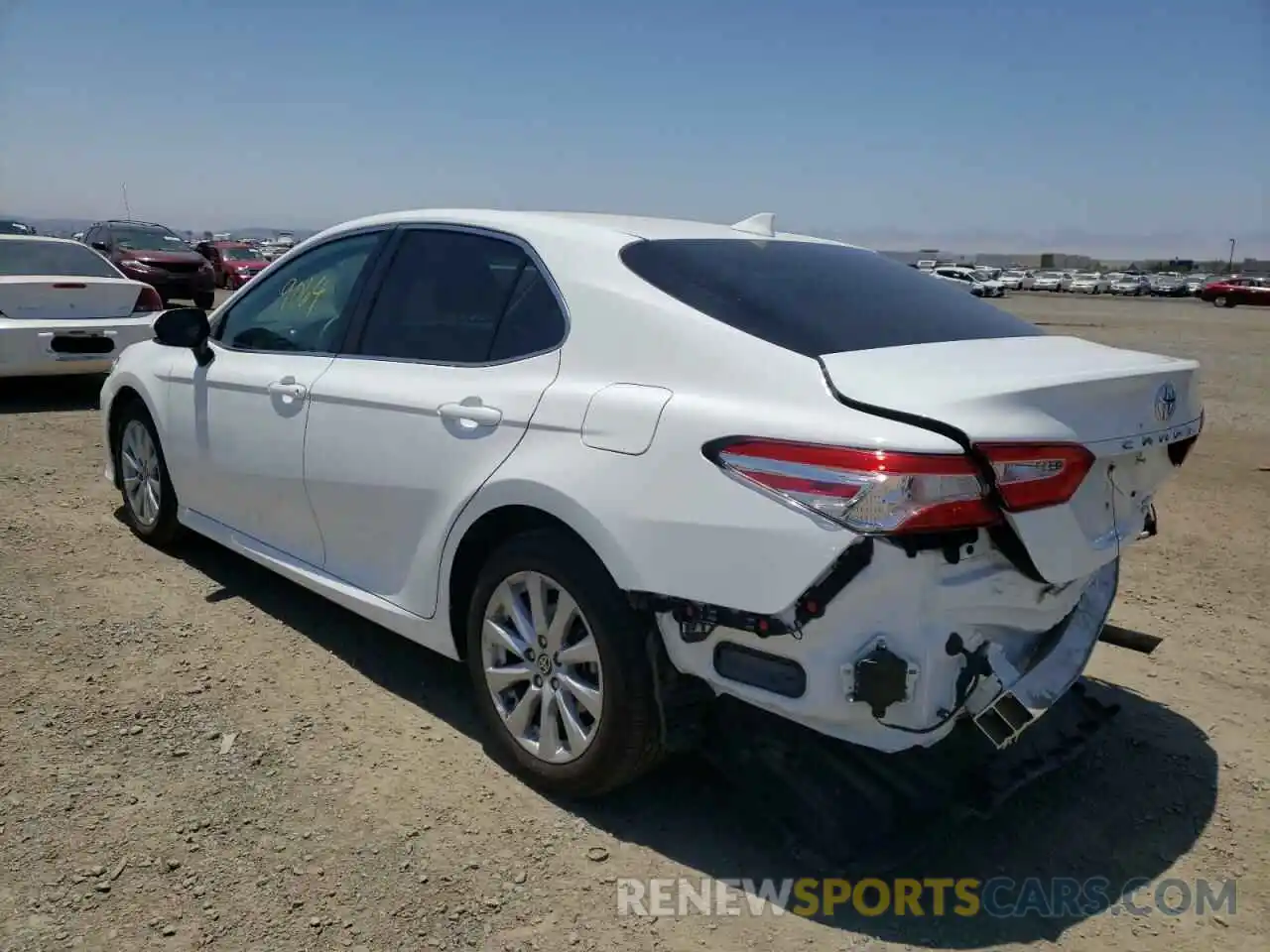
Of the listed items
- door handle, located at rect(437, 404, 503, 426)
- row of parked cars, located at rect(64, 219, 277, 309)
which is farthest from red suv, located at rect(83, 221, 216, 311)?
door handle, located at rect(437, 404, 503, 426)

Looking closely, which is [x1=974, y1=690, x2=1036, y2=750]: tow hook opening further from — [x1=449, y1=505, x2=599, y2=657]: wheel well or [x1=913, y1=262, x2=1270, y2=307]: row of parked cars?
[x1=913, y1=262, x2=1270, y2=307]: row of parked cars

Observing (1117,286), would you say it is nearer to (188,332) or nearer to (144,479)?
(144,479)

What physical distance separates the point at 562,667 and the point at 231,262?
29.0 meters

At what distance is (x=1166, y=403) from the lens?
9.37 feet

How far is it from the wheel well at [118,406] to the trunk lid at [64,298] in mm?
4340

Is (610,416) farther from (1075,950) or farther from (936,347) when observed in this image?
(1075,950)

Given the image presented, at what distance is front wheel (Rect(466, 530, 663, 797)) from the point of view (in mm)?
2791

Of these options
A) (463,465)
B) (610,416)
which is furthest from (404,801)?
(610,416)

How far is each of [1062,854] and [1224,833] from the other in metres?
0.56

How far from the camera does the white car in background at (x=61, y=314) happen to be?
8.79 m

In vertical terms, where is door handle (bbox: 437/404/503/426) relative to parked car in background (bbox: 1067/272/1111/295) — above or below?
below

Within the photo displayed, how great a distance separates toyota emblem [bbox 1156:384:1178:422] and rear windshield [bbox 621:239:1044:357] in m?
0.53

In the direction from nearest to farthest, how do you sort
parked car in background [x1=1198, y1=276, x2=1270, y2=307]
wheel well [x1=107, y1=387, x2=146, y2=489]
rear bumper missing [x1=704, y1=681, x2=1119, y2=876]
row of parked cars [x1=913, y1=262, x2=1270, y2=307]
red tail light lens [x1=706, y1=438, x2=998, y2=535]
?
red tail light lens [x1=706, y1=438, x2=998, y2=535] → rear bumper missing [x1=704, y1=681, x2=1119, y2=876] → wheel well [x1=107, y1=387, x2=146, y2=489] → parked car in background [x1=1198, y1=276, x2=1270, y2=307] → row of parked cars [x1=913, y1=262, x2=1270, y2=307]

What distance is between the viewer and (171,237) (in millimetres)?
20406
